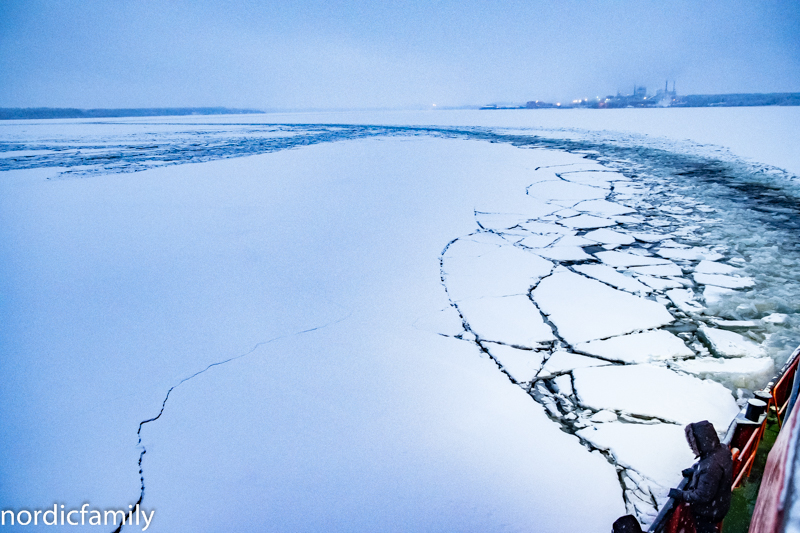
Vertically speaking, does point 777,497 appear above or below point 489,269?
above

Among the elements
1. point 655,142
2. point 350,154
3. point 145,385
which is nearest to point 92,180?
point 350,154

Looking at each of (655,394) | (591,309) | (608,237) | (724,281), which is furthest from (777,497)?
(608,237)

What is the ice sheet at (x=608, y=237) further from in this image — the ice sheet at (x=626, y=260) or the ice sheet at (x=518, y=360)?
the ice sheet at (x=518, y=360)

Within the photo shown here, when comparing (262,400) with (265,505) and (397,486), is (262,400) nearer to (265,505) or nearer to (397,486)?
(265,505)

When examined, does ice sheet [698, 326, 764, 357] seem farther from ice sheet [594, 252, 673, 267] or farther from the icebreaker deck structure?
the icebreaker deck structure

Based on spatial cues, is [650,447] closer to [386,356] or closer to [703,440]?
[703,440]

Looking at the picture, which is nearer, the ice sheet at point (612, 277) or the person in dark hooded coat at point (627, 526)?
the person in dark hooded coat at point (627, 526)

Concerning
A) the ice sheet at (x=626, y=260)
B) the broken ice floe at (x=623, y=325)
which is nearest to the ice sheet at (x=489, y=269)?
the broken ice floe at (x=623, y=325)
